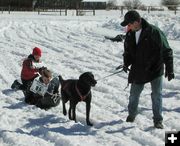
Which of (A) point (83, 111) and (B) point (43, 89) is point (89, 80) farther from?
(B) point (43, 89)

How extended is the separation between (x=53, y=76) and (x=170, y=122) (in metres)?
2.98

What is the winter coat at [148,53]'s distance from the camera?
7254 mm

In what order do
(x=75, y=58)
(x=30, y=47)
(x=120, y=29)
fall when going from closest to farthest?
(x=75, y=58), (x=30, y=47), (x=120, y=29)

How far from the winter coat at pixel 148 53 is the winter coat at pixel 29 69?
3.02 m

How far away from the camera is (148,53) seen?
24.0 ft

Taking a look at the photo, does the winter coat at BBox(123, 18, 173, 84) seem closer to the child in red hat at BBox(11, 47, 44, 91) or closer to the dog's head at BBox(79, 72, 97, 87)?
the dog's head at BBox(79, 72, 97, 87)

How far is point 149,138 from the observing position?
6.89 meters

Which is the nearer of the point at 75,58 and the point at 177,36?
the point at 75,58

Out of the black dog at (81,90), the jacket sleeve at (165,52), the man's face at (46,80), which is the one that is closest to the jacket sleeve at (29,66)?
the man's face at (46,80)

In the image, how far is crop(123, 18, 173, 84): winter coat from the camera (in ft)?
23.8

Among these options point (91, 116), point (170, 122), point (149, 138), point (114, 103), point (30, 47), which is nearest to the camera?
point (149, 138)

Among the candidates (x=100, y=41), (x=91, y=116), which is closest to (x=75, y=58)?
(x=100, y=41)

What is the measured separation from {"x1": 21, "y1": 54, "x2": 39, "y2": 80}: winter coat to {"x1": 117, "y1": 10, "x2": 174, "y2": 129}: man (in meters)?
2.99

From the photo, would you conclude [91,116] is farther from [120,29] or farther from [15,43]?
[120,29]
